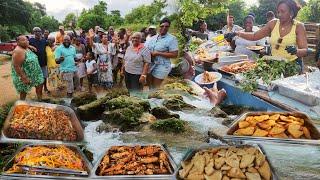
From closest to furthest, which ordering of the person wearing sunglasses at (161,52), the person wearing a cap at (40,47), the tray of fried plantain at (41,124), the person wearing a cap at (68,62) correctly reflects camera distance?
the tray of fried plantain at (41,124) < the person wearing a cap at (40,47) < the person wearing a cap at (68,62) < the person wearing sunglasses at (161,52)

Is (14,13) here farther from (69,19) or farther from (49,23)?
(69,19)

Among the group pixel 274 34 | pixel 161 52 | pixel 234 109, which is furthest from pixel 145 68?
pixel 274 34

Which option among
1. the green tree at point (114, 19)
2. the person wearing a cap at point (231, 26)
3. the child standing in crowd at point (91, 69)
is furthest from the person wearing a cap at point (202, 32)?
the child standing in crowd at point (91, 69)

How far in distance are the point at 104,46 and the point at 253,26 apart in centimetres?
126

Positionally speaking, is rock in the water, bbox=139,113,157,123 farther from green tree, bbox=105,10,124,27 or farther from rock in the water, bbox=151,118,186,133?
green tree, bbox=105,10,124,27

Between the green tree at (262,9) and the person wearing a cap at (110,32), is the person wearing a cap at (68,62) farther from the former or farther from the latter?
the green tree at (262,9)

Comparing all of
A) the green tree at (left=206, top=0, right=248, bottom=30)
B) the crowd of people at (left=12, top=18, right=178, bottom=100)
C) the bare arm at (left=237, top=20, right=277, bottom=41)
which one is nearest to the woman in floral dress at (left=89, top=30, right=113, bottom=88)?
the crowd of people at (left=12, top=18, right=178, bottom=100)

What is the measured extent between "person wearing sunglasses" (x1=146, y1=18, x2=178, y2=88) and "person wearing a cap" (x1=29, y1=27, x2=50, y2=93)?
0.88 m

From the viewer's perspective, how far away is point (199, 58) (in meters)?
4.16

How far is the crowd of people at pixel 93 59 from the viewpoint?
380cm

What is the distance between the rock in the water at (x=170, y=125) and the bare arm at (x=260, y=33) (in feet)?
2.97

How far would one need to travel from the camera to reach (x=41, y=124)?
3654mm

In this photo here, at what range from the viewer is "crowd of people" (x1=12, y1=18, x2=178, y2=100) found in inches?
150

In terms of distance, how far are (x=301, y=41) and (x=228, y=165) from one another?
113 centimetres
